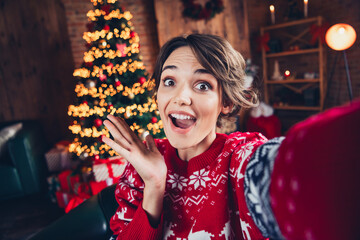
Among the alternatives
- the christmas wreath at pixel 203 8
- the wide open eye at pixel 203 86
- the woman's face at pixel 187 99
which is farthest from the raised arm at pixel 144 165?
the christmas wreath at pixel 203 8

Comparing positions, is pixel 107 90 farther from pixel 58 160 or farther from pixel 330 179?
pixel 330 179

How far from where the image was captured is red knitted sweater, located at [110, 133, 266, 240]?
705 millimetres

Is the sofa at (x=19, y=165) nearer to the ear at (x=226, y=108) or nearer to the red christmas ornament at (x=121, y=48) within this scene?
the red christmas ornament at (x=121, y=48)

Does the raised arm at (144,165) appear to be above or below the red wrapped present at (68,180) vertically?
above

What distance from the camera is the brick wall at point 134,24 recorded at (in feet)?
11.3

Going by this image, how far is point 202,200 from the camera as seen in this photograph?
0.75 m

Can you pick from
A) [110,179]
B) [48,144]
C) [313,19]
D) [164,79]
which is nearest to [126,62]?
[110,179]

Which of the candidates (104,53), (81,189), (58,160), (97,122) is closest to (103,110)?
(97,122)

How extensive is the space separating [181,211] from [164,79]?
1.52 feet

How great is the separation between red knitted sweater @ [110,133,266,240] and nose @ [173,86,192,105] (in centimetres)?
21

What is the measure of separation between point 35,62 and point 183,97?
146 inches

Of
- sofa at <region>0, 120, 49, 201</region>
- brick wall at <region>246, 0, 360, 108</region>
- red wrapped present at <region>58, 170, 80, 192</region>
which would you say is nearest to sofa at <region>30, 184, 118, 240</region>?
red wrapped present at <region>58, 170, 80, 192</region>

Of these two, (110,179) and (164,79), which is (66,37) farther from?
(164,79)

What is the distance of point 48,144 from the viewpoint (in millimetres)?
3781
